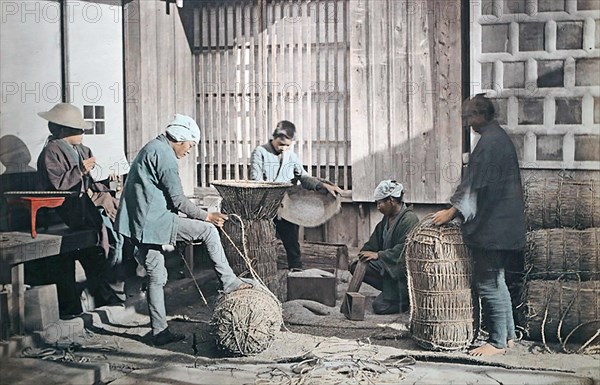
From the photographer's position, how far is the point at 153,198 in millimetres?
7266

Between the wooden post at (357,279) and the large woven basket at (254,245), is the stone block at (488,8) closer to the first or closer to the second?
the wooden post at (357,279)

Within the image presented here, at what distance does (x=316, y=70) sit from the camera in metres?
8.44

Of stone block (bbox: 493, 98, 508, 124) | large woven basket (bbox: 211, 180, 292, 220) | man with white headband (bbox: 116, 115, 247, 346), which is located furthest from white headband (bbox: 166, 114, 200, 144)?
stone block (bbox: 493, 98, 508, 124)

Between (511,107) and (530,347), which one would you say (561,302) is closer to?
(530,347)

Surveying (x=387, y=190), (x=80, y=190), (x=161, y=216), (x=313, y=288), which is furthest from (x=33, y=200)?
(x=387, y=190)

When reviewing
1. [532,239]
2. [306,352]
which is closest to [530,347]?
[532,239]

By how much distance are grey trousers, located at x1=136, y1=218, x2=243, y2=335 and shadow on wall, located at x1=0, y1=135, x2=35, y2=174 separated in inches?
51.3

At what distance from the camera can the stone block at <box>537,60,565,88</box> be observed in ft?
24.2

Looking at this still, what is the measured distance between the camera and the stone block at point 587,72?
7.27m

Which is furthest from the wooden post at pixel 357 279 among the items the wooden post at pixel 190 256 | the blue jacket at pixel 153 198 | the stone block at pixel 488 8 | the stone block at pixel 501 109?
the stone block at pixel 488 8

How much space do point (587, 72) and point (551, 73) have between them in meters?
0.32

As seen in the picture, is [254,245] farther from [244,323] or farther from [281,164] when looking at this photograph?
[244,323]

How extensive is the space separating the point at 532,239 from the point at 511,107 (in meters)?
1.29

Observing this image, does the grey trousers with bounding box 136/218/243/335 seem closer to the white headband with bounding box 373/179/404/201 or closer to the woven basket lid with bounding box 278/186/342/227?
the woven basket lid with bounding box 278/186/342/227
